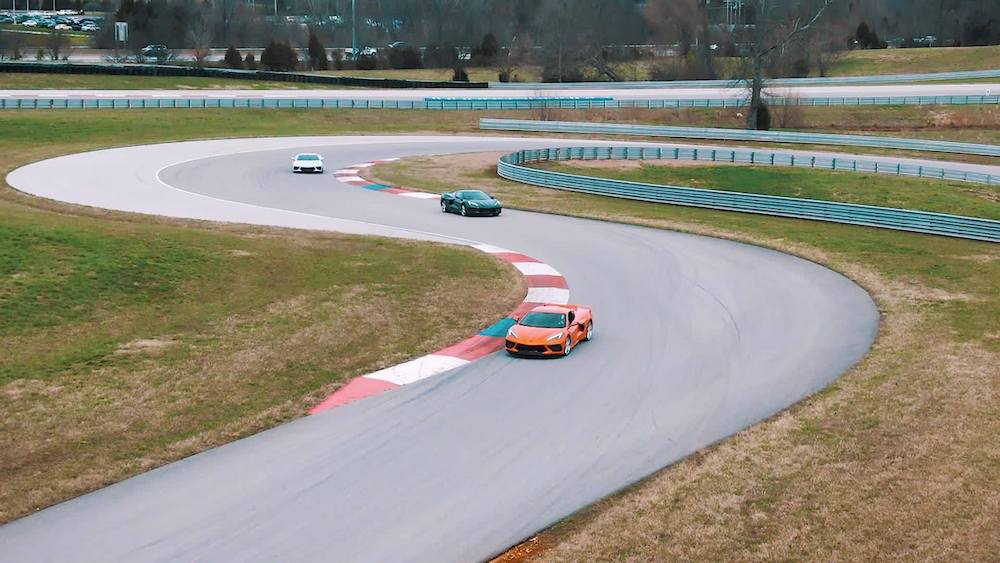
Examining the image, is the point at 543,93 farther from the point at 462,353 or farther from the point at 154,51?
the point at 462,353

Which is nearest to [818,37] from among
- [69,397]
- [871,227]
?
[871,227]

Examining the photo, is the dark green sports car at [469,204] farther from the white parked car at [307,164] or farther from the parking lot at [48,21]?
the parking lot at [48,21]

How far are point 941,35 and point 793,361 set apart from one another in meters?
142

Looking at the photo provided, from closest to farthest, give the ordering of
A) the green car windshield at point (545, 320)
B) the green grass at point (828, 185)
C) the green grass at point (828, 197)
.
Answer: the green car windshield at point (545, 320) → the green grass at point (828, 197) → the green grass at point (828, 185)

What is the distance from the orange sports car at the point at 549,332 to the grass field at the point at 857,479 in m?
5.41

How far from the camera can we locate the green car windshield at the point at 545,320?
938 inches

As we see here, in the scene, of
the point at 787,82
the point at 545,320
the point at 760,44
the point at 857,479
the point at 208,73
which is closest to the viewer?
the point at 857,479

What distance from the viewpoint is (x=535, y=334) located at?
23.4m

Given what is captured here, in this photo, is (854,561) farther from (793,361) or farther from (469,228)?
(469,228)

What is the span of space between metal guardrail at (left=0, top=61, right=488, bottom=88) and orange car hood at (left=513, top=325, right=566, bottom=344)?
72748mm

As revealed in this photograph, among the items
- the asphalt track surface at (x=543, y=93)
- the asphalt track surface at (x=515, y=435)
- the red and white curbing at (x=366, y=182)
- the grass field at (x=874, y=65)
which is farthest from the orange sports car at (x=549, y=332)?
the grass field at (x=874, y=65)

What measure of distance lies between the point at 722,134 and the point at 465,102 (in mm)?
20357

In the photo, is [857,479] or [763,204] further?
[763,204]

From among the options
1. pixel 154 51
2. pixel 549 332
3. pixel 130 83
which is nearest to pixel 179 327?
pixel 549 332
